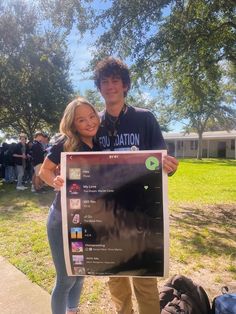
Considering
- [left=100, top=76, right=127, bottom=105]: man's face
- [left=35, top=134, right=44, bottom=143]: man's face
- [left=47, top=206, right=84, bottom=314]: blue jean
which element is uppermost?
[left=100, top=76, right=127, bottom=105]: man's face

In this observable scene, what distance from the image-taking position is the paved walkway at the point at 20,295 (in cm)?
352

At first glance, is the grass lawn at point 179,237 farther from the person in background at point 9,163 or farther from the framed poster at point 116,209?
the person in background at point 9,163

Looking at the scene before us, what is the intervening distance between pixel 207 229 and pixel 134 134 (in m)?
4.59

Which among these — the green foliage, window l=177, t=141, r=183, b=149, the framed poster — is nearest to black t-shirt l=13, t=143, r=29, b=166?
the green foliage

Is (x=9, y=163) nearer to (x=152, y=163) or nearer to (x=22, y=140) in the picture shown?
(x=22, y=140)

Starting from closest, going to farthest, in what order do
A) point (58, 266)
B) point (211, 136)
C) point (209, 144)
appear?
point (58, 266) < point (211, 136) < point (209, 144)

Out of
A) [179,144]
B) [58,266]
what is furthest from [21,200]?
[179,144]

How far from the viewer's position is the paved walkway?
352 cm

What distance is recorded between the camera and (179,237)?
614 cm

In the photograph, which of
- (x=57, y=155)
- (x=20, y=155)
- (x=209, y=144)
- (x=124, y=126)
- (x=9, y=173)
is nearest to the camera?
(x=57, y=155)

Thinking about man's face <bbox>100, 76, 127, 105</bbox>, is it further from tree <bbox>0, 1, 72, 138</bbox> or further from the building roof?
the building roof

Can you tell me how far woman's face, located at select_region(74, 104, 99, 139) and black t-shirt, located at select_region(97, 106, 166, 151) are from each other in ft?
0.65

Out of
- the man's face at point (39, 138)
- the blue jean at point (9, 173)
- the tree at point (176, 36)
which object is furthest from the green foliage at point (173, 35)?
the blue jean at point (9, 173)

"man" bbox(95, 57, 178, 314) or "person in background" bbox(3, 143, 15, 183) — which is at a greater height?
"man" bbox(95, 57, 178, 314)
